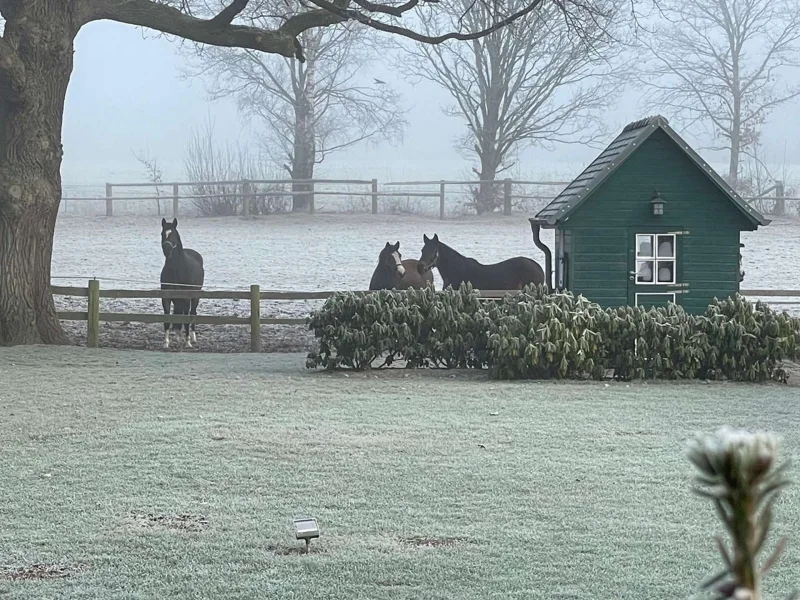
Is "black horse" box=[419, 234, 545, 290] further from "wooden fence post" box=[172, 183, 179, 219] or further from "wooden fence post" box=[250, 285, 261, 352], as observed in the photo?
"wooden fence post" box=[172, 183, 179, 219]

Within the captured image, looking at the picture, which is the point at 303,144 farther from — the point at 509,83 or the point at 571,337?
the point at 571,337

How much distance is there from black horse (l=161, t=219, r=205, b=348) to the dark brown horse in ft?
9.25

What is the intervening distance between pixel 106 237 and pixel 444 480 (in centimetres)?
2750

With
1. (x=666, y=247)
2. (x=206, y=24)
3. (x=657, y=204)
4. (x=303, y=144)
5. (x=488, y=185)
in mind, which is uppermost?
(x=303, y=144)

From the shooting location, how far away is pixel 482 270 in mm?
16797

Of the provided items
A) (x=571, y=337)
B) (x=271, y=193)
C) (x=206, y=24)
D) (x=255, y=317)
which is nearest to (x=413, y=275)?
(x=255, y=317)

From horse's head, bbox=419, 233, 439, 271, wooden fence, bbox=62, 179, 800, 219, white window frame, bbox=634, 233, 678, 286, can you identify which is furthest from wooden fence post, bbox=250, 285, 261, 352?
wooden fence, bbox=62, 179, 800, 219

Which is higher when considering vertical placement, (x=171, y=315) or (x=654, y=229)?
(x=654, y=229)

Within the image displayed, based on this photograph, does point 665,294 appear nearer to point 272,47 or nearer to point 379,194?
point 272,47

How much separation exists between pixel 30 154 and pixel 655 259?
8.70 m

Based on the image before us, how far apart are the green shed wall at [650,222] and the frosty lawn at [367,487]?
2.29 m

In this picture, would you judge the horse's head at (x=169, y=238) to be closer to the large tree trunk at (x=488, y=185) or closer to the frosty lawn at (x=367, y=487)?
the frosty lawn at (x=367, y=487)

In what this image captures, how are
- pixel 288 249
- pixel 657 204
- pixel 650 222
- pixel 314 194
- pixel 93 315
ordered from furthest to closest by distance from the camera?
pixel 314 194
pixel 288 249
pixel 93 315
pixel 650 222
pixel 657 204

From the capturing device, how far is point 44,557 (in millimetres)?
5328
